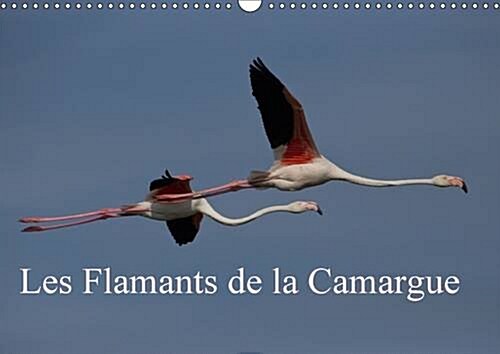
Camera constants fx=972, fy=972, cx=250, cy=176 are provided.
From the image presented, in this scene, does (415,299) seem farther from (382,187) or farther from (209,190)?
(209,190)

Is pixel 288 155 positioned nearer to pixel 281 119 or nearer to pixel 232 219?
pixel 281 119

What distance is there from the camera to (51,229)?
10.1 ft

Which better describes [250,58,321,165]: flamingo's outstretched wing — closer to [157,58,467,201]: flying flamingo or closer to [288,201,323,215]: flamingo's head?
[157,58,467,201]: flying flamingo

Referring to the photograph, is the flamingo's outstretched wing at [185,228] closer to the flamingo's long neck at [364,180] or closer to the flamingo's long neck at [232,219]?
the flamingo's long neck at [232,219]

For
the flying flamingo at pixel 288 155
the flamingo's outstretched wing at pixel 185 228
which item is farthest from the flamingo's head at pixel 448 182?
the flamingo's outstretched wing at pixel 185 228

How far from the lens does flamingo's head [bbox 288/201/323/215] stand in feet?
9.96

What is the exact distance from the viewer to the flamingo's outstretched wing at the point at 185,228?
3109 mm

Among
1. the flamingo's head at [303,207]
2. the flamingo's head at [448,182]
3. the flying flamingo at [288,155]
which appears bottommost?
the flamingo's head at [303,207]

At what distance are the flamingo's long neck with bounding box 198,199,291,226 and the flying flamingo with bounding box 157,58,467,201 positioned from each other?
0.05 meters

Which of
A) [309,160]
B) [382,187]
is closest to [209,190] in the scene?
[309,160]

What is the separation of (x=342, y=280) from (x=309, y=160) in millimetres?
396

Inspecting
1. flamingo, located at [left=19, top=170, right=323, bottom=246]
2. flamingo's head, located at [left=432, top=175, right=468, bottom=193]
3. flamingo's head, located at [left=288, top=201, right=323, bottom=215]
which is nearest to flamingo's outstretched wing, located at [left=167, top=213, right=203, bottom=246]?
flamingo, located at [left=19, top=170, right=323, bottom=246]

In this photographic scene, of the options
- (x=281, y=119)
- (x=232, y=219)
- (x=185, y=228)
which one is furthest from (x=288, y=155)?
(x=185, y=228)

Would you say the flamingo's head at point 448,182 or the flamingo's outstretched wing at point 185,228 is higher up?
the flamingo's head at point 448,182
